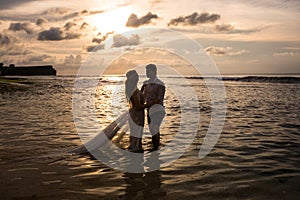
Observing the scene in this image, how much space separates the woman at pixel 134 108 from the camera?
330 inches

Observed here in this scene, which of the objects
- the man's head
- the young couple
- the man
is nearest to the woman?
the young couple

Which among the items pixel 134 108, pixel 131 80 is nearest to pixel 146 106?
pixel 134 108

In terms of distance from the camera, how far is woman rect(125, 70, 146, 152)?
8.38 m

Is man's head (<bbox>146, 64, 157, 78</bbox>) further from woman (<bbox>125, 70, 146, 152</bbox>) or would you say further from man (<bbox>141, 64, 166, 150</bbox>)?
woman (<bbox>125, 70, 146, 152</bbox>)

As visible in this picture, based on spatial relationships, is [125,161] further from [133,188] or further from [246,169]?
[246,169]

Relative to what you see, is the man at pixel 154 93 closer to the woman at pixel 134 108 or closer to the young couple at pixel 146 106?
the young couple at pixel 146 106

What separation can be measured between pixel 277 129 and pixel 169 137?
4.78 metres

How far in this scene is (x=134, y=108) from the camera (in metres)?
8.83

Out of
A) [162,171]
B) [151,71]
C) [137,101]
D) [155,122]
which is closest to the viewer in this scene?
[162,171]

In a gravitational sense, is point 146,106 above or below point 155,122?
above

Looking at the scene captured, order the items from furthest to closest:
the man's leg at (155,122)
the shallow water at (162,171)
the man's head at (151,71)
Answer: the man's leg at (155,122), the man's head at (151,71), the shallow water at (162,171)

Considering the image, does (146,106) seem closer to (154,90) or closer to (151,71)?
(154,90)

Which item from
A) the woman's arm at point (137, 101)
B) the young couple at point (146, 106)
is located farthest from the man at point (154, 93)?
the woman's arm at point (137, 101)

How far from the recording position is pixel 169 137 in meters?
11.6
